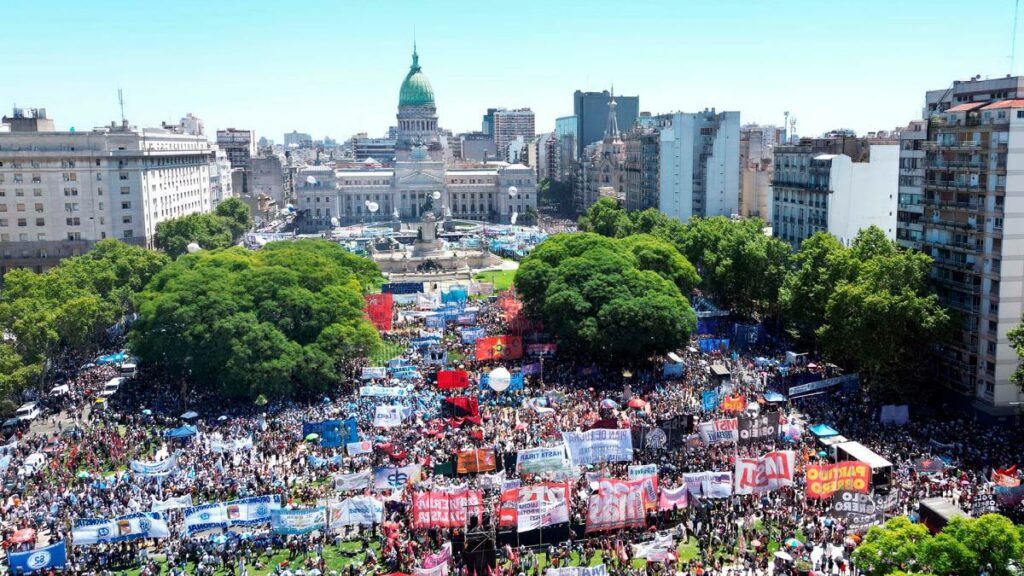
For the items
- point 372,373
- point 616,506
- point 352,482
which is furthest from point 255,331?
point 616,506

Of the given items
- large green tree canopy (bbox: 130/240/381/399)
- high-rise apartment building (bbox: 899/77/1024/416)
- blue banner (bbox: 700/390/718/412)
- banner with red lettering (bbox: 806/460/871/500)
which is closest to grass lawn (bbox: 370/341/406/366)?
large green tree canopy (bbox: 130/240/381/399)

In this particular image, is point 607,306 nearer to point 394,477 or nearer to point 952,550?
point 394,477

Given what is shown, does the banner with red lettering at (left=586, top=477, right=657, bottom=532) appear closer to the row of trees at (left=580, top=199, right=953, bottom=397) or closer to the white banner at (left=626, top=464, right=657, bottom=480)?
the white banner at (left=626, top=464, right=657, bottom=480)

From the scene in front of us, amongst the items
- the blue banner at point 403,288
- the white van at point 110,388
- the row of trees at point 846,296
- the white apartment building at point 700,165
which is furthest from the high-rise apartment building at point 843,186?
the white van at point 110,388

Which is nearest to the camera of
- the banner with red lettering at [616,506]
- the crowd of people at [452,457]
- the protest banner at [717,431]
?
the crowd of people at [452,457]

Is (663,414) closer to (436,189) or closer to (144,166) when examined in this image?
(144,166)

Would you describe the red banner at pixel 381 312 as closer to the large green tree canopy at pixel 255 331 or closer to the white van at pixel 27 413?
the large green tree canopy at pixel 255 331
